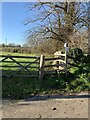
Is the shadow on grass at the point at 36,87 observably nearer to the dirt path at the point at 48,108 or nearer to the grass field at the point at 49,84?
the grass field at the point at 49,84

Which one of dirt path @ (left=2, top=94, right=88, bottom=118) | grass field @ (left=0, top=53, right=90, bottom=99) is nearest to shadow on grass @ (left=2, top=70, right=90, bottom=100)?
grass field @ (left=0, top=53, right=90, bottom=99)

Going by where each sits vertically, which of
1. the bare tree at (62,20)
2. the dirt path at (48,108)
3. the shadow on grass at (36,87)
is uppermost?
the bare tree at (62,20)

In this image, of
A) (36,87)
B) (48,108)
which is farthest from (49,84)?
(48,108)

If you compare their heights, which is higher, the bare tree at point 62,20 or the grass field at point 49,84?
the bare tree at point 62,20

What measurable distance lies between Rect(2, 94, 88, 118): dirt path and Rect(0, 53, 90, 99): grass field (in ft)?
2.99

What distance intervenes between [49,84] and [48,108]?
296 cm

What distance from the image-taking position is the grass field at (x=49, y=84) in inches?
326

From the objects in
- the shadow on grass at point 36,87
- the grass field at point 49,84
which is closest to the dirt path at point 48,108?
the shadow on grass at point 36,87

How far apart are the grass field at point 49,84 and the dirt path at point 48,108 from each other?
912 mm

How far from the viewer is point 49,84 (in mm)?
9328

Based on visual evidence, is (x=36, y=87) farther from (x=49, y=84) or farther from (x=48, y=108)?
(x=48, y=108)

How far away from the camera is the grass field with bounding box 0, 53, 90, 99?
27.1 feet

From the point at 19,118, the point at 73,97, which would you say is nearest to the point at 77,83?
the point at 73,97

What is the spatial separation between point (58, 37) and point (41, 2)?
3565mm
